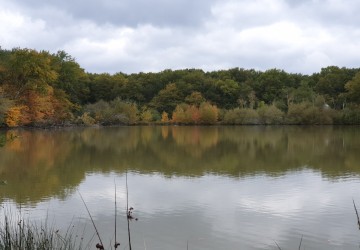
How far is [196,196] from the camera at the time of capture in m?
9.59

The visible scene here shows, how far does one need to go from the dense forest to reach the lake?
64.7ft

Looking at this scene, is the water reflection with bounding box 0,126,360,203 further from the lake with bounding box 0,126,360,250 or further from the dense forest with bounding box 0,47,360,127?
the dense forest with bounding box 0,47,360,127

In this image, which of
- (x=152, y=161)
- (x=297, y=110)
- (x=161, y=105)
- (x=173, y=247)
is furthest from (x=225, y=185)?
(x=161, y=105)

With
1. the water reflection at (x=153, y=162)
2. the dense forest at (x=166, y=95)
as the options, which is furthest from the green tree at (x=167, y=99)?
the water reflection at (x=153, y=162)

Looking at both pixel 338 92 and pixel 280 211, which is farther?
pixel 338 92

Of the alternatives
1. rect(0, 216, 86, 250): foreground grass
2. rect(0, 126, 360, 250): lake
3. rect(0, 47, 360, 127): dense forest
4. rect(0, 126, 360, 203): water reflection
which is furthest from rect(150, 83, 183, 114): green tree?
rect(0, 216, 86, 250): foreground grass

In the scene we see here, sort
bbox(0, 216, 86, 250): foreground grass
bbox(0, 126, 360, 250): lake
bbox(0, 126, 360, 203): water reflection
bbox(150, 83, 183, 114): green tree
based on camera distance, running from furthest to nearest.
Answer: bbox(150, 83, 183, 114): green tree < bbox(0, 126, 360, 203): water reflection < bbox(0, 126, 360, 250): lake < bbox(0, 216, 86, 250): foreground grass

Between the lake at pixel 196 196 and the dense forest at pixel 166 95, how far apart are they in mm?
19729

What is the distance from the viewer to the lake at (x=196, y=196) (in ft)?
21.7

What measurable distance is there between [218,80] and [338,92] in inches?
666

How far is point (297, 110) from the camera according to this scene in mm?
50250

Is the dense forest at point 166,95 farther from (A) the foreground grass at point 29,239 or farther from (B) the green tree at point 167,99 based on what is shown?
(A) the foreground grass at point 29,239

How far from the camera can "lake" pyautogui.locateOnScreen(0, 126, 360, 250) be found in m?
6.61

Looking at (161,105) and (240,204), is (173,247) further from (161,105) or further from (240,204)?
→ (161,105)
